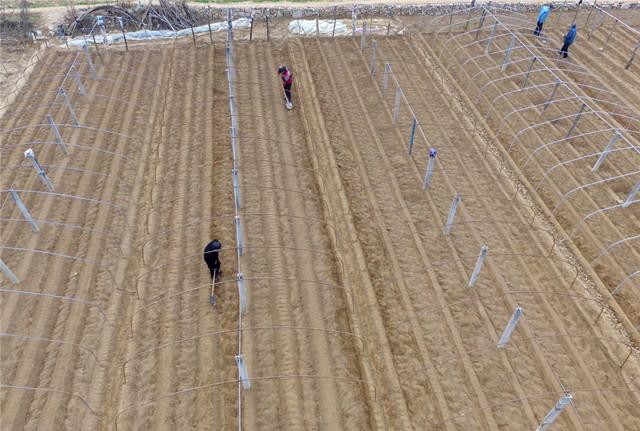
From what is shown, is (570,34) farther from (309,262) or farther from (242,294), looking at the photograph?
(242,294)

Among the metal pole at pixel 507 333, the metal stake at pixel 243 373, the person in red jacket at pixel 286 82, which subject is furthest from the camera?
the person in red jacket at pixel 286 82

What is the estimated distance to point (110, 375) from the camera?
788 centimetres

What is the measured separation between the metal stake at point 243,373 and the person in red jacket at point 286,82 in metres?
9.44

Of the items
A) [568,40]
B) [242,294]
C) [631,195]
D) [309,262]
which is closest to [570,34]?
[568,40]

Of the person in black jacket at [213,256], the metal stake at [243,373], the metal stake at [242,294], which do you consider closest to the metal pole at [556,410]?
the metal stake at [243,373]

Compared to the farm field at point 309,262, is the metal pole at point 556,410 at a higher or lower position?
higher

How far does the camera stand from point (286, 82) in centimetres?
1389

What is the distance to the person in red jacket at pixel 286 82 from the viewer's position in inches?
540

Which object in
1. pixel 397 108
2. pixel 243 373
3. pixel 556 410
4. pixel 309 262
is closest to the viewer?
pixel 556 410

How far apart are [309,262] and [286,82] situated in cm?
680

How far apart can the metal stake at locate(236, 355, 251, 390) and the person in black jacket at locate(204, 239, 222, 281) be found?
7.58 feet

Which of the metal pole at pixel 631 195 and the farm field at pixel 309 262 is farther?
the metal pole at pixel 631 195

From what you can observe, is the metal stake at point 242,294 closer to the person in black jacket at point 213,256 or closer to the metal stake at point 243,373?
the person in black jacket at point 213,256

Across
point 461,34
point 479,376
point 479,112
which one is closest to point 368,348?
point 479,376
